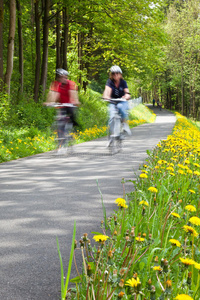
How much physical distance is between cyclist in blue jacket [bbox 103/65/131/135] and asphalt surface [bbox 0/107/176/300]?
1362mm

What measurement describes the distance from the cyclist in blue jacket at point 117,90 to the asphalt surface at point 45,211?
53.6 inches

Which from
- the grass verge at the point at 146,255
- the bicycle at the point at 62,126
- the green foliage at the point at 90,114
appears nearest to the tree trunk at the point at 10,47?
the green foliage at the point at 90,114

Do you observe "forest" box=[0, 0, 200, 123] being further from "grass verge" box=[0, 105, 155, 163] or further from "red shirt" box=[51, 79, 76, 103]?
"red shirt" box=[51, 79, 76, 103]

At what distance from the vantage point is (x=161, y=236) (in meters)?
2.83

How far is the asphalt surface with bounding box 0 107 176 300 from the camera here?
8.42 feet

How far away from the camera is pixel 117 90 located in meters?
8.91

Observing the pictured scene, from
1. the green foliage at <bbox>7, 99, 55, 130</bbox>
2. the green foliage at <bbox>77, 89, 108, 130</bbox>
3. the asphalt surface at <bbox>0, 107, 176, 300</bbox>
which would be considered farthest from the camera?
the green foliage at <bbox>77, 89, 108, 130</bbox>

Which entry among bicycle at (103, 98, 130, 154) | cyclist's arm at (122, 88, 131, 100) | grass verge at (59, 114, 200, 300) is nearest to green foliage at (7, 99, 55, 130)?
bicycle at (103, 98, 130, 154)

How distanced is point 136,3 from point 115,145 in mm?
12344

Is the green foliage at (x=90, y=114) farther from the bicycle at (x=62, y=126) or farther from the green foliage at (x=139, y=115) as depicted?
the green foliage at (x=139, y=115)

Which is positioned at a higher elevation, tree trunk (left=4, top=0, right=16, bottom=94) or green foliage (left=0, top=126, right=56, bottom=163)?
tree trunk (left=4, top=0, right=16, bottom=94)

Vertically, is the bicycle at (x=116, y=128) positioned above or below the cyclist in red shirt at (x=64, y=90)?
below

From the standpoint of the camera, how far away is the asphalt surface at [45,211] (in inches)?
101

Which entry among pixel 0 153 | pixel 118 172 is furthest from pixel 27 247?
pixel 0 153
